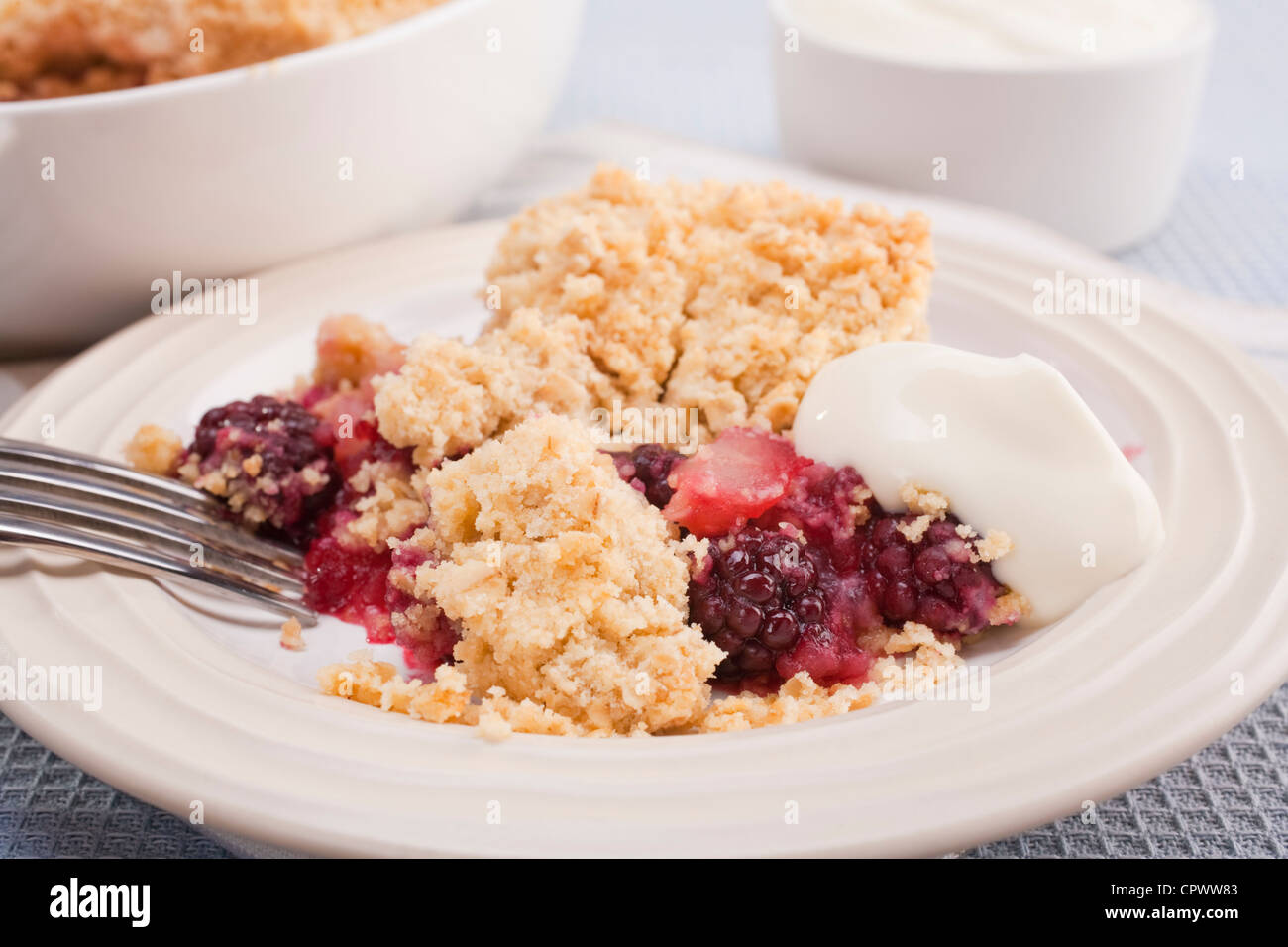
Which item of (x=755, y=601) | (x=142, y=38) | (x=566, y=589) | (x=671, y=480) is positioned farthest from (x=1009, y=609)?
(x=142, y=38)

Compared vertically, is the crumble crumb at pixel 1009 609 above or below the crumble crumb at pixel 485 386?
below

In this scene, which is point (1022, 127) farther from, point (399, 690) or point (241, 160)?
point (399, 690)

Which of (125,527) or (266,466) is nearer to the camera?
(125,527)

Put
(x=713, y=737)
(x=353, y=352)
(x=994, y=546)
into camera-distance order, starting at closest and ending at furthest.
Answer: (x=713, y=737)
(x=994, y=546)
(x=353, y=352)

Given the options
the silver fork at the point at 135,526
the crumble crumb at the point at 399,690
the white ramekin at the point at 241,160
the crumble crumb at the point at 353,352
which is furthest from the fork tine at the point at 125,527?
the white ramekin at the point at 241,160

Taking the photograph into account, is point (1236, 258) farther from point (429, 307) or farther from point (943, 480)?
point (429, 307)

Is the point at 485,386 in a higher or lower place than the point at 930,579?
higher

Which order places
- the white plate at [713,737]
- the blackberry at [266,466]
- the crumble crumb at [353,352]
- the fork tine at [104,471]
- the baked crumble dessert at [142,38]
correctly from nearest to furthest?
1. the white plate at [713,737]
2. the fork tine at [104,471]
3. the blackberry at [266,466]
4. the crumble crumb at [353,352]
5. the baked crumble dessert at [142,38]

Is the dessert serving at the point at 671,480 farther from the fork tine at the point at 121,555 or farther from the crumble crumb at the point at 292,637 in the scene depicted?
the fork tine at the point at 121,555
